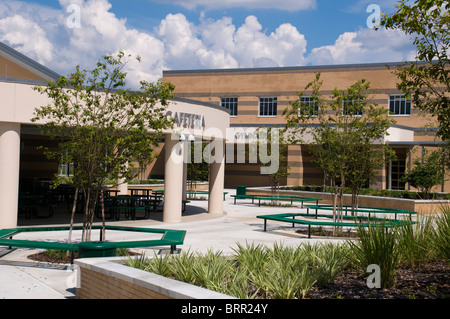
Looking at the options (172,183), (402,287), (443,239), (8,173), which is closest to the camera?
(402,287)

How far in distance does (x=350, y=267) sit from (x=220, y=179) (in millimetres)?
14219

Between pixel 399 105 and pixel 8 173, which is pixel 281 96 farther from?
pixel 8 173

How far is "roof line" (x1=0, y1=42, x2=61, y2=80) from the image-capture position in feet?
61.3

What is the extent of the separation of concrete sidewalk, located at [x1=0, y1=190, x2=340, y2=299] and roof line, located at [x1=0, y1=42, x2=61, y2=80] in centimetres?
744

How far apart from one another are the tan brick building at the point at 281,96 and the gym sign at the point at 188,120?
66.0 feet

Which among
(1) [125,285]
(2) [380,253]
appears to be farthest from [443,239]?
(1) [125,285]

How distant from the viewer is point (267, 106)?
4556cm

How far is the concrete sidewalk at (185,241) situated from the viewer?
27.9ft

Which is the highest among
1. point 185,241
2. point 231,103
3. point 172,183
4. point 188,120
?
point 231,103

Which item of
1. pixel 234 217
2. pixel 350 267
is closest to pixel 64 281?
pixel 350 267

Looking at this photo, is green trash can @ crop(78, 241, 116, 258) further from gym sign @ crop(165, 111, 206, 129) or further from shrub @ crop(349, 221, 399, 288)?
gym sign @ crop(165, 111, 206, 129)

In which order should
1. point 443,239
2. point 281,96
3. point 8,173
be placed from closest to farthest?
point 443,239, point 8,173, point 281,96

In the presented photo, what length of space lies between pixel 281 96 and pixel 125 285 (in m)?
39.3

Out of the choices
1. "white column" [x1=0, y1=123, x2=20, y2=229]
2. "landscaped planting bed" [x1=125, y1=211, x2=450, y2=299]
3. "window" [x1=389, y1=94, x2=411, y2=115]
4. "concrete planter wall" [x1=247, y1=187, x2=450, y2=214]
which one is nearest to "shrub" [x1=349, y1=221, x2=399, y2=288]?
"landscaped planting bed" [x1=125, y1=211, x2=450, y2=299]
